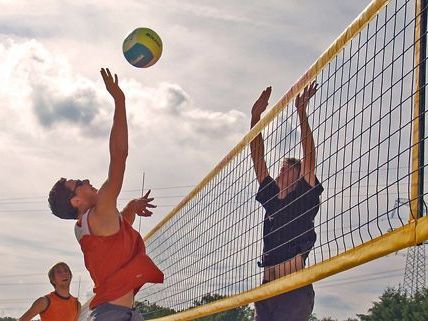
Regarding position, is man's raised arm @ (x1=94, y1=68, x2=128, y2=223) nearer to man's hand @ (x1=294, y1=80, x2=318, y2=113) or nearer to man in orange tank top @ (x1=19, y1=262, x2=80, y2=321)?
man's hand @ (x1=294, y1=80, x2=318, y2=113)

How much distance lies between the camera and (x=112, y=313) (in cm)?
552

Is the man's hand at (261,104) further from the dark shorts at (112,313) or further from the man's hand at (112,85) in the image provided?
the dark shorts at (112,313)

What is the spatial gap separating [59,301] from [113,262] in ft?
15.0

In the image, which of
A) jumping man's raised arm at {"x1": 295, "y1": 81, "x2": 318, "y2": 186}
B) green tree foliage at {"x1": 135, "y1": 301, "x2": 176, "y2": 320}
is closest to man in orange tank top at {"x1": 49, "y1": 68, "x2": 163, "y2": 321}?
jumping man's raised arm at {"x1": 295, "y1": 81, "x2": 318, "y2": 186}

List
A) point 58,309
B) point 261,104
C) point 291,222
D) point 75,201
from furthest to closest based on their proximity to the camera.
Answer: point 58,309
point 261,104
point 291,222
point 75,201

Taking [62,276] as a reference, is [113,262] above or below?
below

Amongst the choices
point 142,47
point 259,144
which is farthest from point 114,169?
point 259,144

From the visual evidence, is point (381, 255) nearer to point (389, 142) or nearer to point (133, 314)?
point (389, 142)

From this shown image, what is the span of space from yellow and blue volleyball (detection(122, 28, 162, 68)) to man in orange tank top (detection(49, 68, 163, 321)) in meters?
2.27

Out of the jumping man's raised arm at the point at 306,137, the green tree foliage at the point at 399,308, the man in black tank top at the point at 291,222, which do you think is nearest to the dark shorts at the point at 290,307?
the man in black tank top at the point at 291,222

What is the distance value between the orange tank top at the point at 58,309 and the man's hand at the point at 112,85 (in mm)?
4968

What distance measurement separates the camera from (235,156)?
31.0 feet

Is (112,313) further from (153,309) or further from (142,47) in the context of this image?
(153,309)

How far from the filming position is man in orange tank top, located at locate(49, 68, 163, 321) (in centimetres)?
545
